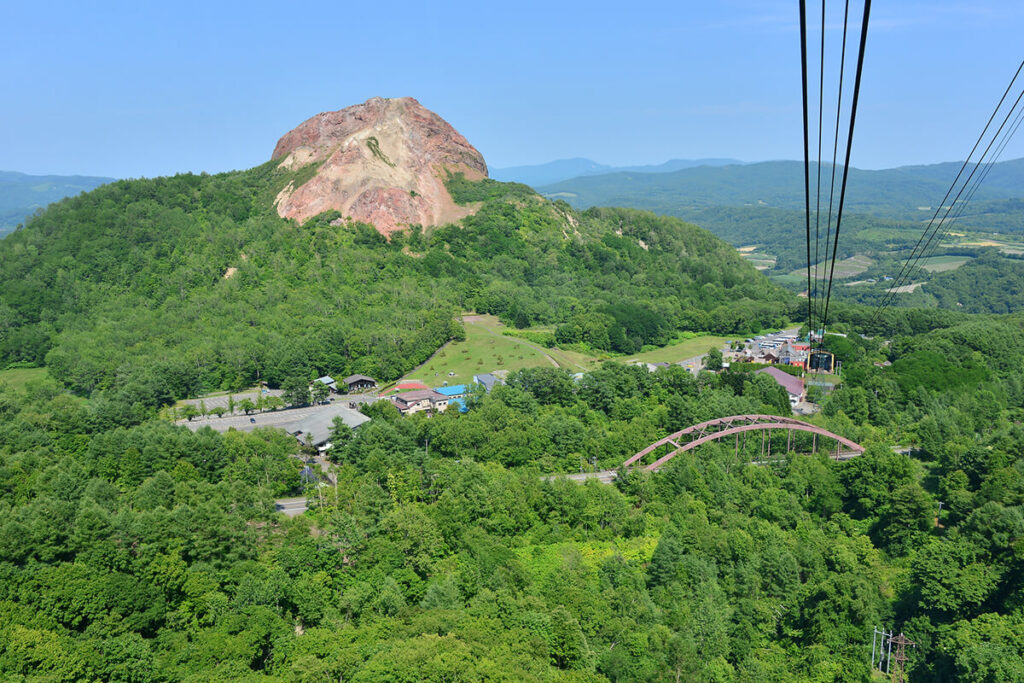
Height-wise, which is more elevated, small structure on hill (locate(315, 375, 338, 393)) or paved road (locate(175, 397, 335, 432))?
small structure on hill (locate(315, 375, 338, 393))

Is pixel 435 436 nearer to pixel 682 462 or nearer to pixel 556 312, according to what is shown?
pixel 682 462

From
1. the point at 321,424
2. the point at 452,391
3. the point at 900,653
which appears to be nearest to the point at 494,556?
the point at 900,653

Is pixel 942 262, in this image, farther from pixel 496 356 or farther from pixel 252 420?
pixel 252 420

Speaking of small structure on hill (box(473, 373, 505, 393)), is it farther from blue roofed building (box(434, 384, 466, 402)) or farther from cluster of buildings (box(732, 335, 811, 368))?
cluster of buildings (box(732, 335, 811, 368))

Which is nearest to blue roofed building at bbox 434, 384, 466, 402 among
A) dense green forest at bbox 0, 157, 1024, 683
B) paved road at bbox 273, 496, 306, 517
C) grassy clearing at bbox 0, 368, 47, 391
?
dense green forest at bbox 0, 157, 1024, 683

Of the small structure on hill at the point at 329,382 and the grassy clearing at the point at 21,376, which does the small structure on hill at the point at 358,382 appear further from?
the grassy clearing at the point at 21,376
